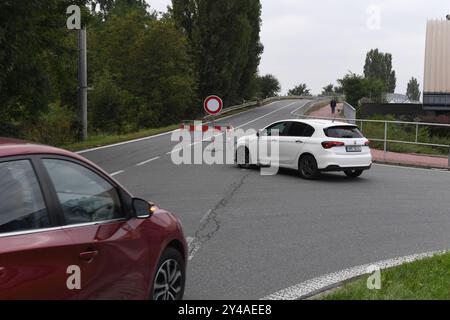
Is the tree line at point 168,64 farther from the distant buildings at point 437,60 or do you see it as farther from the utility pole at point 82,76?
the distant buildings at point 437,60

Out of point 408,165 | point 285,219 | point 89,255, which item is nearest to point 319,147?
point 285,219

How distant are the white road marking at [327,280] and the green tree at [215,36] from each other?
5640cm

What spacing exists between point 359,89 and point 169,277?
68317mm

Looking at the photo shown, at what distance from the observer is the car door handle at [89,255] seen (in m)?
3.64

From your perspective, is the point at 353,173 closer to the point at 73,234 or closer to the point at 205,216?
the point at 205,216

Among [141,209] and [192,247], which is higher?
[141,209]

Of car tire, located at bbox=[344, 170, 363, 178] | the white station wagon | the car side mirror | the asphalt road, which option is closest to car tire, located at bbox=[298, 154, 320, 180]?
the white station wagon

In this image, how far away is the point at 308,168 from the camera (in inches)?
578

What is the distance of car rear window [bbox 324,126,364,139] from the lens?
14.5m

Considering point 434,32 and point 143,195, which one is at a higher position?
point 434,32

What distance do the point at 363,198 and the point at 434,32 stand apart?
1956 inches

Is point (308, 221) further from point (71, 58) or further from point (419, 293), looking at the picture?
point (71, 58)
